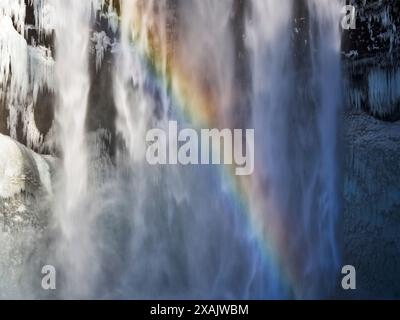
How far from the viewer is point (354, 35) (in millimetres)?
5441

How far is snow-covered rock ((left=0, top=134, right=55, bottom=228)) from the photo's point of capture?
16.7 ft

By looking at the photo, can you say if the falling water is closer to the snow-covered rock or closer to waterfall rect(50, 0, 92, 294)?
waterfall rect(50, 0, 92, 294)

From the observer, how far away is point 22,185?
5.14m

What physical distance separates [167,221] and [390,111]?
86.1 inches

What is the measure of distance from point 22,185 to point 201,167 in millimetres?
1517

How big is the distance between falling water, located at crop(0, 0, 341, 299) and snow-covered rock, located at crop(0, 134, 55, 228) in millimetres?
124

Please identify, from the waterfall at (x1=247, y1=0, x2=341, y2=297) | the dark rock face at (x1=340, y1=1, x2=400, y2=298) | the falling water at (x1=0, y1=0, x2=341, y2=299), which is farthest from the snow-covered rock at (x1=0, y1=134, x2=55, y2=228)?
the dark rock face at (x1=340, y1=1, x2=400, y2=298)

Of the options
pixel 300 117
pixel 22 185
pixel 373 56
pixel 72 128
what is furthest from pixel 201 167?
pixel 373 56

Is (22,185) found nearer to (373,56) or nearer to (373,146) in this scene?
(373,146)

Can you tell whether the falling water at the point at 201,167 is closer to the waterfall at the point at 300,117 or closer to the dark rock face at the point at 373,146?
the waterfall at the point at 300,117

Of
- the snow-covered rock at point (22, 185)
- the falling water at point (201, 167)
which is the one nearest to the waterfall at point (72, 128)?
the falling water at point (201, 167)
